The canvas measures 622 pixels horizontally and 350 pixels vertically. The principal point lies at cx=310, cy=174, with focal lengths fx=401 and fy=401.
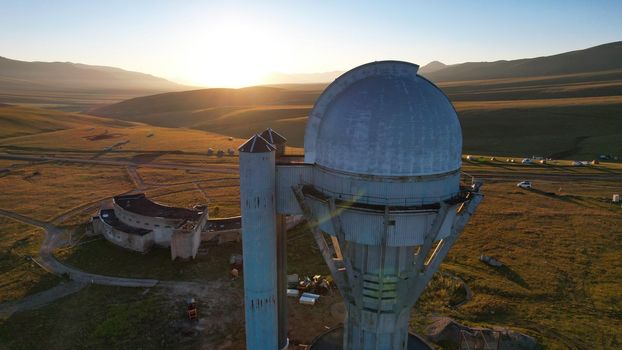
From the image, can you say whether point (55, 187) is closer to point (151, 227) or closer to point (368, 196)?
point (151, 227)

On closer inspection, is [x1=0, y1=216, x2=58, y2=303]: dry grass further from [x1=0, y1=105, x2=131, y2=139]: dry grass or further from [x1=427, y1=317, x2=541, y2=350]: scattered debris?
[x1=0, y1=105, x2=131, y2=139]: dry grass

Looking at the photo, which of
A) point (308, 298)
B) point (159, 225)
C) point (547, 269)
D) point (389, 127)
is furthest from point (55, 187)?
point (547, 269)

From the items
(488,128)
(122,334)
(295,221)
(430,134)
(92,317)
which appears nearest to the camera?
(430,134)

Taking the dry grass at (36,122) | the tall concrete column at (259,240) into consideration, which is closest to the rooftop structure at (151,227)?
the tall concrete column at (259,240)

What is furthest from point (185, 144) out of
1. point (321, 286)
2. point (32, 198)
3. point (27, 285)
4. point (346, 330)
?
point (346, 330)

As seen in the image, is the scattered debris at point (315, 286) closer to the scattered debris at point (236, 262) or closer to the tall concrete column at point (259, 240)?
the scattered debris at point (236, 262)

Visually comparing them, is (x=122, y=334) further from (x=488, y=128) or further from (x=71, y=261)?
(x=488, y=128)
